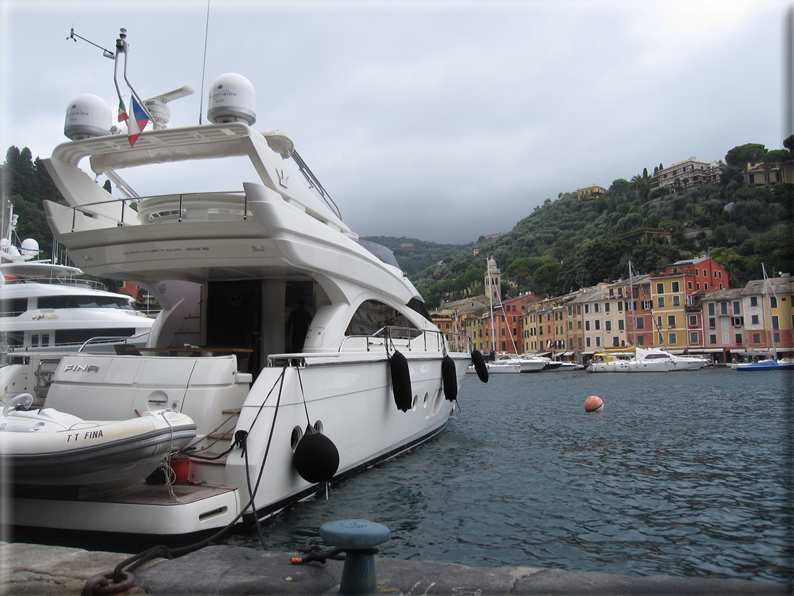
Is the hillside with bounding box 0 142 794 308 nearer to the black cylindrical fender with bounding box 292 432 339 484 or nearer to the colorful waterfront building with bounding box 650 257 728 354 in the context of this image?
the colorful waterfront building with bounding box 650 257 728 354

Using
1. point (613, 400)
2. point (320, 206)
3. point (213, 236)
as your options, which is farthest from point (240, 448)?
point (613, 400)

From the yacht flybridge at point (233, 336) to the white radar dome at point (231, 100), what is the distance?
0.02 m

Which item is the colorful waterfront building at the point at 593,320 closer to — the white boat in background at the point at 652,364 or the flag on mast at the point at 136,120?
the white boat in background at the point at 652,364

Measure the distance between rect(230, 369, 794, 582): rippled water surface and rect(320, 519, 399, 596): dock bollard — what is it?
7.11 feet

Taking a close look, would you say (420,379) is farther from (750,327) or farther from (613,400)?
(750,327)

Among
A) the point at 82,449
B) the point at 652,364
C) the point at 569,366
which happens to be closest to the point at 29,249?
the point at 82,449

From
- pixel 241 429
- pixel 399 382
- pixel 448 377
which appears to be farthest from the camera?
pixel 448 377

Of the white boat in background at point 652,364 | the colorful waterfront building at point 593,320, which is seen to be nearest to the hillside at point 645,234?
the white boat in background at point 652,364

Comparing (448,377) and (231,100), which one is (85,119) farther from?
(448,377)

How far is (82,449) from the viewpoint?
421 cm

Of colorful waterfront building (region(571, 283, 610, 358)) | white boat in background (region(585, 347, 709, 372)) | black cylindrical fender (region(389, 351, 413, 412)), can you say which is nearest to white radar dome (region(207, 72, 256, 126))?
black cylindrical fender (region(389, 351, 413, 412))

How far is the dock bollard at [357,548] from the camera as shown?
2863mm

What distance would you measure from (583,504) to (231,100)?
7.05 m

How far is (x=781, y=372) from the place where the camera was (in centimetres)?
4369
